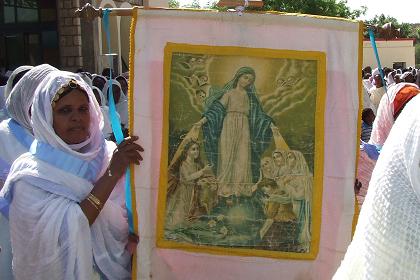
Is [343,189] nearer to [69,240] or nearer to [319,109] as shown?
[319,109]

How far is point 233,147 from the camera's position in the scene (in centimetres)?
219

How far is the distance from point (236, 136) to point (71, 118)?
663 millimetres

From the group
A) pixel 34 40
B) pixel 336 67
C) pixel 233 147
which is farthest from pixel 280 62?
pixel 34 40

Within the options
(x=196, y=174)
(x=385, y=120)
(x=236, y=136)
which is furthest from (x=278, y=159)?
(x=385, y=120)

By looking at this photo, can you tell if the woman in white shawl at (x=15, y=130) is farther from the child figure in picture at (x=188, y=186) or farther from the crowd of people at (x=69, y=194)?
the child figure in picture at (x=188, y=186)

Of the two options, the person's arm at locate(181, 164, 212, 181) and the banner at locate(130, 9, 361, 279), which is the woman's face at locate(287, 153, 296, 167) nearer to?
the banner at locate(130, 9, 361, 279)


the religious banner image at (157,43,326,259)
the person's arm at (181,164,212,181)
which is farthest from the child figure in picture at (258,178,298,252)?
the person's arm at (181,164,212,181)

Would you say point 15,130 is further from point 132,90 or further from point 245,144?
point 245,144

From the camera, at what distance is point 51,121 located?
2.26m

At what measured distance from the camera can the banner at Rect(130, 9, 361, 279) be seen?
2145 mm

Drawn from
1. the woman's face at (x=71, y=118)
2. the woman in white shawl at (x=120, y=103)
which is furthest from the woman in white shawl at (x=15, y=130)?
the woman in white shawl at (x=120, y=103)

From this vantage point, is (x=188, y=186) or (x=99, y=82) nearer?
(x=188, y=186)

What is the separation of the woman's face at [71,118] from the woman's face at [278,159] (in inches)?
30.2

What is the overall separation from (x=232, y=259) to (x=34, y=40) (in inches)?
557
